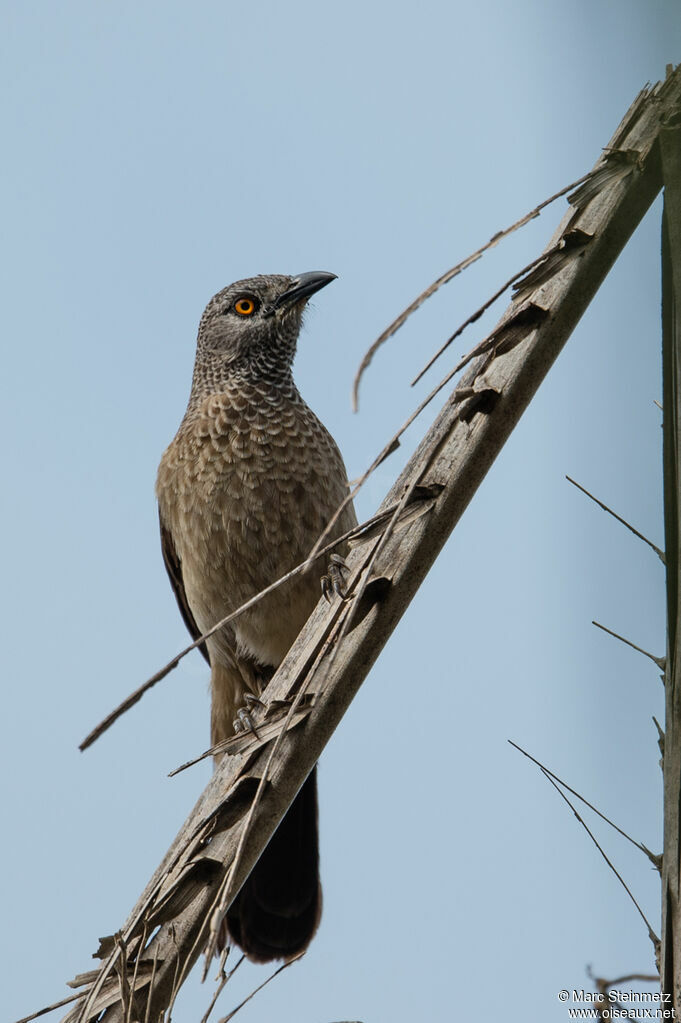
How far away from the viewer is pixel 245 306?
518 centimetres

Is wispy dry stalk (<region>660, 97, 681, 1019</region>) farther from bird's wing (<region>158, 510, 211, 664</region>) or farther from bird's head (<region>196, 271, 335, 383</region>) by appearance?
bird's head (<region>196, 271, 335, 383</region>)

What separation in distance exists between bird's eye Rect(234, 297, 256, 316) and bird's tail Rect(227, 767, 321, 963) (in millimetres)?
2267

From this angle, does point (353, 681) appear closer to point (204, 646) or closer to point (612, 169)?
point (612, 169)

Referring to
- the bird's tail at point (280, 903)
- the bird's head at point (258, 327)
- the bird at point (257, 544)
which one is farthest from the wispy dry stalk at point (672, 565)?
the bird's head at point (258, 327)

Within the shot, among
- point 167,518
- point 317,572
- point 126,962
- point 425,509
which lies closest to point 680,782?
point 425,509

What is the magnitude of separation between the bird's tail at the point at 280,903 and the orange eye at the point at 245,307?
2265 mm

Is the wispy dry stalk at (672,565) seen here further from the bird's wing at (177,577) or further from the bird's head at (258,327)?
the bird's head at (258,327)

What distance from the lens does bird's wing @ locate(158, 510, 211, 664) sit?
4.70 meters

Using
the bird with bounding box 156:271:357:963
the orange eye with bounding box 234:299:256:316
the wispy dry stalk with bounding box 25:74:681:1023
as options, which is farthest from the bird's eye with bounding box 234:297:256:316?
the wispy dry stalk with bounding box 25:74:681:1023

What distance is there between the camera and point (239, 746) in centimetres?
210

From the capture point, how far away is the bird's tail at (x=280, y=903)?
3.81 meters

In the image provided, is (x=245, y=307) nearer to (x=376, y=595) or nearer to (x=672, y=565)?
(x=376, y=595)

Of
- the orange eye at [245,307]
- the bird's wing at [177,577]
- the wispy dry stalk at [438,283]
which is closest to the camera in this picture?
the wispy dry stalk at [438,283]

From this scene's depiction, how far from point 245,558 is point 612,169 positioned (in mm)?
2645
